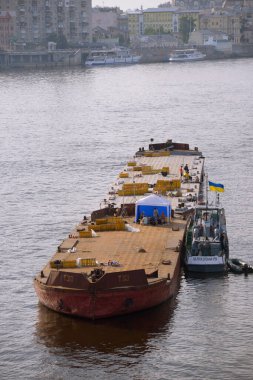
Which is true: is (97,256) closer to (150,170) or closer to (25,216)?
(25,216)

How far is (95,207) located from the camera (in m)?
49.7

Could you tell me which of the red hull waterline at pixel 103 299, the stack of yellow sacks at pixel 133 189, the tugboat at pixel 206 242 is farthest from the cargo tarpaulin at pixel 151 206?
the red hull waterline at pixel 103 299

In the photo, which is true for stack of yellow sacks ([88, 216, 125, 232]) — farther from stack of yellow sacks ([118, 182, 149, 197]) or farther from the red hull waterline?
the red hull waterline

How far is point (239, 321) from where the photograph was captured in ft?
107

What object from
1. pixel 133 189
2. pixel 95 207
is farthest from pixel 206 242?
pixel 95 207

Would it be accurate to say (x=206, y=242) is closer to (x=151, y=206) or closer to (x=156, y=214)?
(x=156, y=214)

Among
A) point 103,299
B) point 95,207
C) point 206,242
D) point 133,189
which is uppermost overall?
point 133,189

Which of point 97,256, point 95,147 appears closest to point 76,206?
point 97,256

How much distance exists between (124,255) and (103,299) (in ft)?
14.2

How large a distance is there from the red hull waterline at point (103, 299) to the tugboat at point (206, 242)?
14.3ft

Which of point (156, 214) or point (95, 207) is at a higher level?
point (156, 214)

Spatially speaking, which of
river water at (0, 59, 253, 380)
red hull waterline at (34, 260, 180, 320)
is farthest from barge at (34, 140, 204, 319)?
river water at (0, 59, 253, 380)

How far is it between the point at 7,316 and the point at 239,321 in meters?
6.67

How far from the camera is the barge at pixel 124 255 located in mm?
32312
